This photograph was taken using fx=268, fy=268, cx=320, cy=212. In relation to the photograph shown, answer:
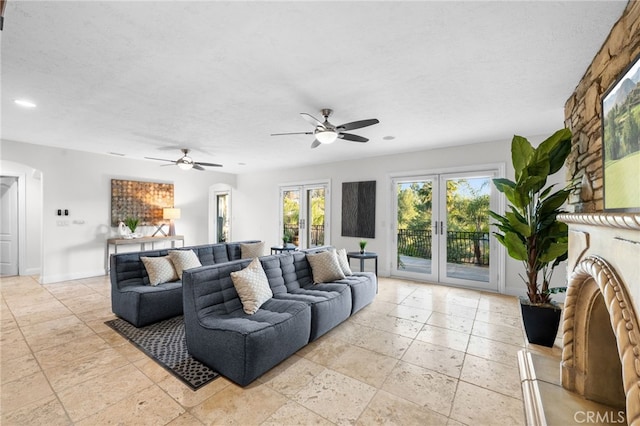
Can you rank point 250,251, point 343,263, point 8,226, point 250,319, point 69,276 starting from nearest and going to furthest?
1. point 250,319
2. point 343,263
3. point 250,251
4. point 69,276
5. point 8,226

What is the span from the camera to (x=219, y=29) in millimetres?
1891

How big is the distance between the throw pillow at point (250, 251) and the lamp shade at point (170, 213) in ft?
9.59

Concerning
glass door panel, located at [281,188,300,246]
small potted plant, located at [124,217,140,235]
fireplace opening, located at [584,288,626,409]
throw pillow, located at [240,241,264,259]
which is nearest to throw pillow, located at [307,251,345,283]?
throw pillow, located at [240,241,264,259]

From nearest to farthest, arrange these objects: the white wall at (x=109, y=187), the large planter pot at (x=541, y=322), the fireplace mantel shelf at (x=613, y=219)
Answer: the fireplace mantel shelf at (x=613, y=219) → the large planter pot at (x=541, y=322) → the white wall at (x=109, y=187)

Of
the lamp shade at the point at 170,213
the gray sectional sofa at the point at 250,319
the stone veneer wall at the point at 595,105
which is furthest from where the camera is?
the lamp shade at the point at 170,213

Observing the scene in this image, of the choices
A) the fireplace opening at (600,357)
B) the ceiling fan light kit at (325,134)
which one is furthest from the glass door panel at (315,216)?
the fireplace opening at (600,357)

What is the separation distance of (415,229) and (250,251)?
329cm

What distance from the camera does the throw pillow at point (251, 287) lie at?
261cm

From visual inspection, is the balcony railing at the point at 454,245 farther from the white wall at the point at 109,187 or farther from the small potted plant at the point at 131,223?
the small potted plant at the point at 131,223

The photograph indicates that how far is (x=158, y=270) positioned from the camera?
353cm

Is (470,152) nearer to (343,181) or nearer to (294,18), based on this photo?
(343,181)

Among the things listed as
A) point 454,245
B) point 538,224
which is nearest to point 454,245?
point 454,245

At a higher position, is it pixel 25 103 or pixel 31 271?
pixel 25 103

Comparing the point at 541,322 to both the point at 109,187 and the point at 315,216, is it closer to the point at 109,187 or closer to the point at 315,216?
the point at 315,216
